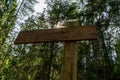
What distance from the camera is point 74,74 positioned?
147cm

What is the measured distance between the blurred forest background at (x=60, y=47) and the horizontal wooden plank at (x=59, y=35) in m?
10.9

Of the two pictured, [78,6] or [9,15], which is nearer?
[9,15]

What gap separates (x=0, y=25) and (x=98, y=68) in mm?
6702

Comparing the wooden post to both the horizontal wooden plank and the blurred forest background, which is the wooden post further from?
the blurred forest background

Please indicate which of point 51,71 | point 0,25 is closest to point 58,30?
point 0,25

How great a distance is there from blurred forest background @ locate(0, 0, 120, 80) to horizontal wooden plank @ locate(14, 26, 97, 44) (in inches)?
430

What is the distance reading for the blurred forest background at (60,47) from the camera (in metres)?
12.8

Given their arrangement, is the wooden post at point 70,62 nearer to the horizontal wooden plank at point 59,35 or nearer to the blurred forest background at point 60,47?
the horizontal wooden plank at point 59,35

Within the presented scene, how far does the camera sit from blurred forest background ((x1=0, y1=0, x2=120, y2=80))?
12766 millimetres

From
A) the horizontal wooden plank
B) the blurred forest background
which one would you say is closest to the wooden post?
the horizontal wooden plank

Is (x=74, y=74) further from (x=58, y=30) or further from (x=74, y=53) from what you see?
(x=58, y=30)

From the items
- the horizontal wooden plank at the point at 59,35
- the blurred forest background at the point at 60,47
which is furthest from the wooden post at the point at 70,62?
the blurred forest background at the point at 60,47

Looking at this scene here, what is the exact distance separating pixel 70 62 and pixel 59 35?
244 millimetres

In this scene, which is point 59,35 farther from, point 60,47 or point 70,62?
point 60,47
